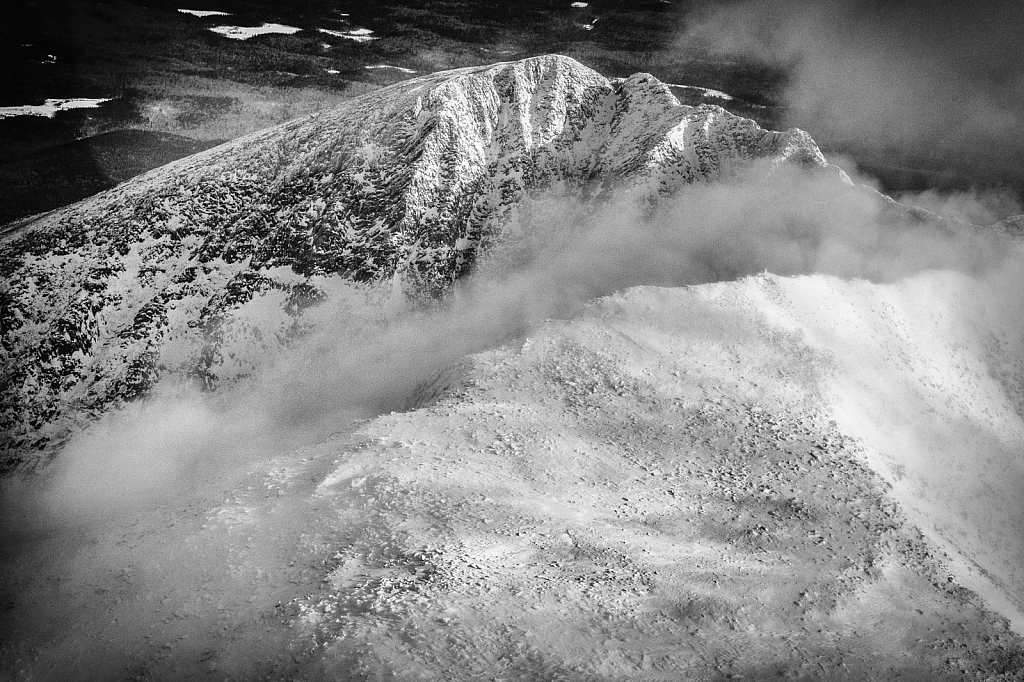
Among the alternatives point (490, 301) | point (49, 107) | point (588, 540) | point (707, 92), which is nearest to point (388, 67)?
point (49, 107)

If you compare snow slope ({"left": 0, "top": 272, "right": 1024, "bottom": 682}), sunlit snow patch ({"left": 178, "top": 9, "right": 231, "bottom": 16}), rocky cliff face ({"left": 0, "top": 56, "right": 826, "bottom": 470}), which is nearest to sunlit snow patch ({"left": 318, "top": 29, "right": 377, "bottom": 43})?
sunlit snow patch ({"left": 178, "top": 9, "right": 231, "bottom": 16})

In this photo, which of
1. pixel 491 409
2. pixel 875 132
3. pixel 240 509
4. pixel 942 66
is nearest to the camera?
pixel 240 509

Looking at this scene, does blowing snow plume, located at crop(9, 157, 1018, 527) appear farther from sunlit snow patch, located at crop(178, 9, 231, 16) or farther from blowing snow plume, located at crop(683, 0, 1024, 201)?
sunlit snow patch, located at crop(178, 9, 231, 16)

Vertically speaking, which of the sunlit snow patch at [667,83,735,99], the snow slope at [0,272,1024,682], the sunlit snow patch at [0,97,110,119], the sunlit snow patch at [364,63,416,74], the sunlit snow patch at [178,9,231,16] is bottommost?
the snow slope at [0,272,1024,682]

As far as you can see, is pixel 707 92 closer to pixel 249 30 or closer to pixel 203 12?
pixel 249 30

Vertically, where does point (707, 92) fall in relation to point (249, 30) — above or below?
below

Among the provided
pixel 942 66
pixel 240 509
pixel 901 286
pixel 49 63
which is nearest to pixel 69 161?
pixel 49 63

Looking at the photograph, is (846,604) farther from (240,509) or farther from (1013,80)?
(1013,80)
